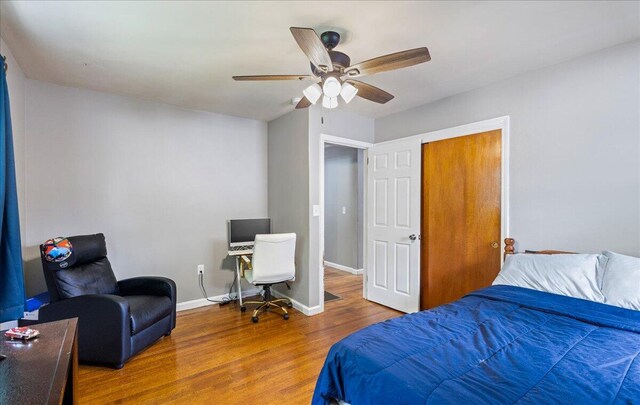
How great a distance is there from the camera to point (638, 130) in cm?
207

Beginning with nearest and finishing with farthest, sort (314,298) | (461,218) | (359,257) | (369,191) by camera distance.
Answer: (461,218)
(314,298)
(369,191)
(359,257)

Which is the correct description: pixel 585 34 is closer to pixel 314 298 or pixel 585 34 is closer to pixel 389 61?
pixel 389 61

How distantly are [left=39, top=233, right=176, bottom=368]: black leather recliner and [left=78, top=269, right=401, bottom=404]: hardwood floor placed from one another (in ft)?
0.49

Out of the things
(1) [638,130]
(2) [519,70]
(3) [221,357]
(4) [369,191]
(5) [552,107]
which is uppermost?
(2) [519,70]

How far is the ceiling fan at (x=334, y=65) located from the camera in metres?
1.63

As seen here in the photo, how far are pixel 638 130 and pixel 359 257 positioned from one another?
13.2 ft

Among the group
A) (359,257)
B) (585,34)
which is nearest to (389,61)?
(585,34)

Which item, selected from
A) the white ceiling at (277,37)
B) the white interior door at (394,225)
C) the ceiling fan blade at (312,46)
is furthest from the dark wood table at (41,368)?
the white interior door at (394,225)

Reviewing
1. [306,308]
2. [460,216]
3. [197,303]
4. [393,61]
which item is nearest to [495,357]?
[393,61]

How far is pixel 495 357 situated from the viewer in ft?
4.27

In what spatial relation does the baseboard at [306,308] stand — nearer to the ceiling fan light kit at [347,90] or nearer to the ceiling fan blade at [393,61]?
the ceiling fan light kit at [347,90]

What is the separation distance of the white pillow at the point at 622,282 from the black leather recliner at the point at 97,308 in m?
3.30

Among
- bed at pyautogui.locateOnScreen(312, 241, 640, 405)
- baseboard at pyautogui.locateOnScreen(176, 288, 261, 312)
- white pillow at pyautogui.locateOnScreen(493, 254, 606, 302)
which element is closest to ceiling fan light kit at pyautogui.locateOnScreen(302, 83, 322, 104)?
bed at pyautogui.locateOnScreen(312, 241, 640, 405)

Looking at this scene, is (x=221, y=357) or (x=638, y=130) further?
(x=221, y=357)
